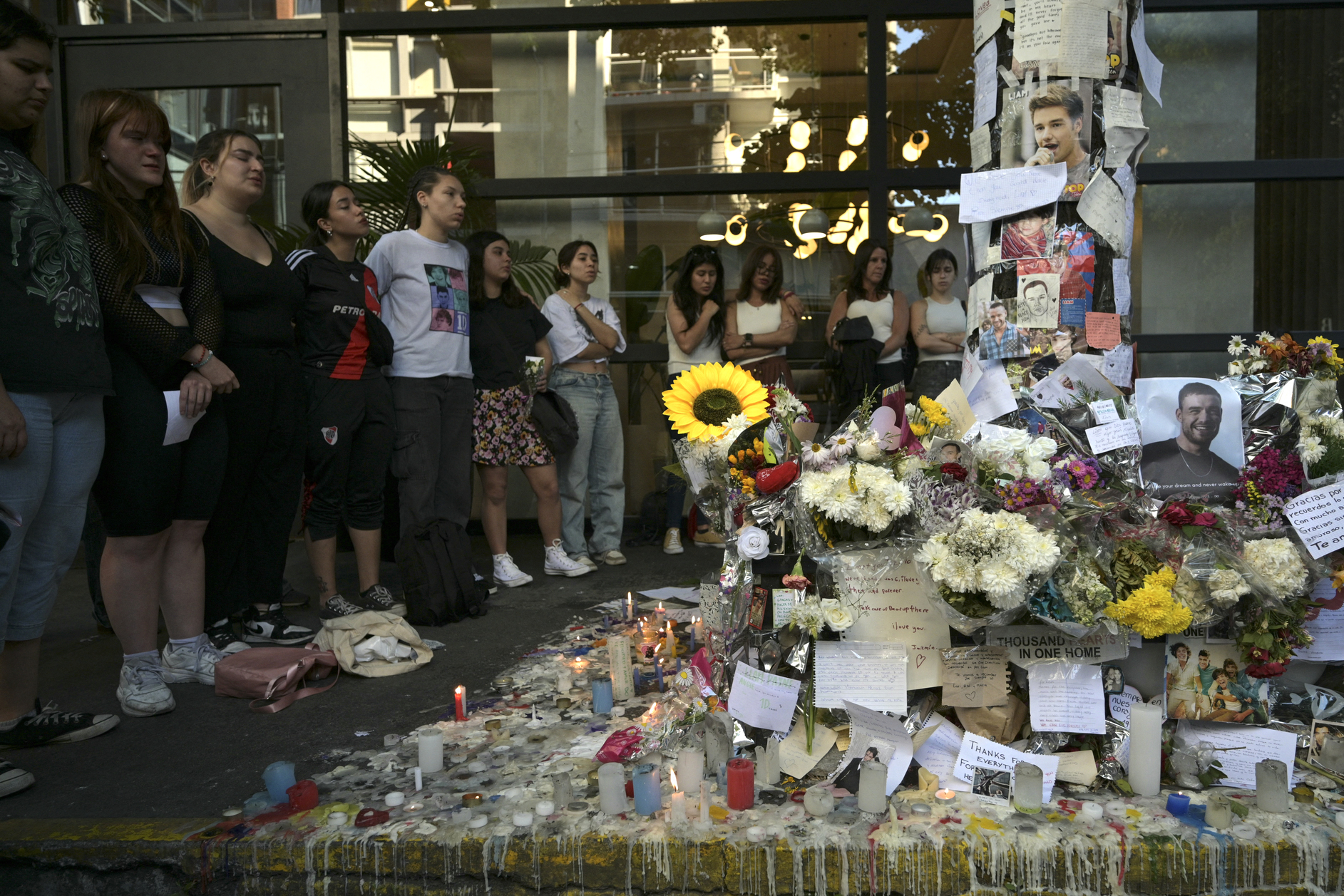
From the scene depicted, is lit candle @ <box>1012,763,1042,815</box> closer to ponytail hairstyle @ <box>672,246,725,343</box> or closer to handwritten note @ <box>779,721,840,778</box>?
handwritten note @ <box>779,721,840,778</box>

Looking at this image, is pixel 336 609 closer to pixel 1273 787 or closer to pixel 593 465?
pixel 593 465

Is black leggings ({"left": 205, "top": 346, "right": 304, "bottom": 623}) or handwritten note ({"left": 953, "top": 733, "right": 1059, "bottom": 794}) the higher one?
black leggings ({"left": 205, "top": 346, "right": 304, "bottom": 623})

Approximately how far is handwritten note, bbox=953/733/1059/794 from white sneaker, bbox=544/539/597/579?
309 centimetres

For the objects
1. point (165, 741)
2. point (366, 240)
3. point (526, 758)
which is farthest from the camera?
point (366, 240)

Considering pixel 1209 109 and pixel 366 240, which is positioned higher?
pixel 1209 109

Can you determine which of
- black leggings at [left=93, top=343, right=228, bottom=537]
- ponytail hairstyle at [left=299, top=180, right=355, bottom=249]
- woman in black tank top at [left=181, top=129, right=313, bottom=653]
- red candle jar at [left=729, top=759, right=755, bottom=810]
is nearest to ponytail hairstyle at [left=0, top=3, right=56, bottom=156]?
black leggings at [left=93, top=343, right=228, bottom=537]

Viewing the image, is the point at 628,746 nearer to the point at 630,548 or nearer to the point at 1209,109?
the point at 630,548

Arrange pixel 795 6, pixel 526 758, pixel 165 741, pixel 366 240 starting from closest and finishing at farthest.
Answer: pixel 526 758 < pixel 165 741 < pixel 366 240 < pixel 795 6

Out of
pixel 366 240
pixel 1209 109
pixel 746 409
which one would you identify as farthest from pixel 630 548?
pixel 1209 109

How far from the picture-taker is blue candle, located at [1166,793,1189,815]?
2312 mm

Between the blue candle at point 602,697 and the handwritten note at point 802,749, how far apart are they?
711 millimetres

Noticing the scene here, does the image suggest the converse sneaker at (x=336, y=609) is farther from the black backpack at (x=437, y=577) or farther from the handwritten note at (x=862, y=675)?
the handwritten note at (x=862, y=675)

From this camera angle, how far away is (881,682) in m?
2.57

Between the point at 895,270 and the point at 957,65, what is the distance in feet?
4.58
